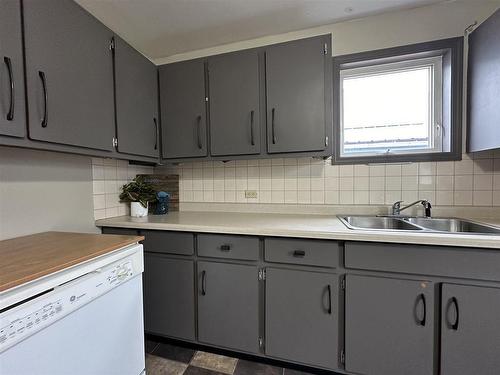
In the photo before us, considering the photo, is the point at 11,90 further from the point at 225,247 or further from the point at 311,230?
the point at 311,230

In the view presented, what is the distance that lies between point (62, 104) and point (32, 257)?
750mm

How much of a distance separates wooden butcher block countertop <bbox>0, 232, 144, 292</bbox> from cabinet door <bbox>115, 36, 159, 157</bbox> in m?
0.64

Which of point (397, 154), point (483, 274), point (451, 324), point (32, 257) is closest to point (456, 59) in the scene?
point (397, 154)

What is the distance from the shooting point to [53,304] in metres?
0.77

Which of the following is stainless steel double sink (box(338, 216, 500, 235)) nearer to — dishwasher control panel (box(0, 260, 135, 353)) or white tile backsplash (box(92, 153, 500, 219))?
white tile backsplash (box(92, 153, 500, 219))

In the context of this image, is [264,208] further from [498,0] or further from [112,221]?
[498,0]

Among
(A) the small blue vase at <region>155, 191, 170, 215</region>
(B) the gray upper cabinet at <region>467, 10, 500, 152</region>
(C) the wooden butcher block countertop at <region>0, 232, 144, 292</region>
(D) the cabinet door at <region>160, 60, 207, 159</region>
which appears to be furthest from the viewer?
(A) the small blue vase at <region>155, 191, 170, 215</region>

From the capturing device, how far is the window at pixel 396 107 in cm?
167

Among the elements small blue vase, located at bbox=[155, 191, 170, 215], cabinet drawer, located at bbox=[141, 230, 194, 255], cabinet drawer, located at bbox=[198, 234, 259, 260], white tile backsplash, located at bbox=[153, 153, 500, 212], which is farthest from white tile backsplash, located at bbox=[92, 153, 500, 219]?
cabinet drawer, located at bbox=[198, 234, 259, 260]

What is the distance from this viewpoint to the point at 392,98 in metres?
1.81

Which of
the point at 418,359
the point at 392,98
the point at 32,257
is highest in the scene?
the point at 392,98

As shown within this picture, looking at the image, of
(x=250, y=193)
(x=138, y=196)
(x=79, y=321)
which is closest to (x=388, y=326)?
(x=250, y=193)

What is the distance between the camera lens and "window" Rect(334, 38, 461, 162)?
65.6 inches

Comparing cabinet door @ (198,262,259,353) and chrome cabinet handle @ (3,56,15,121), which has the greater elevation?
chrome cabinet handle @ (3,56,15,121)
